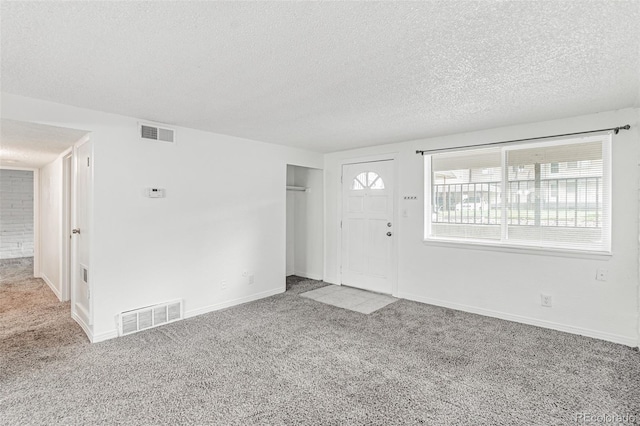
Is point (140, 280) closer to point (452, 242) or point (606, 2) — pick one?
point (452, 242)

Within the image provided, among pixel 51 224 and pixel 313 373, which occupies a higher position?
pixel 51 224

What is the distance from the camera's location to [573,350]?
9.66 feet

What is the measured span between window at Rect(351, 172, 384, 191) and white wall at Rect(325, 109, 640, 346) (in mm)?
336

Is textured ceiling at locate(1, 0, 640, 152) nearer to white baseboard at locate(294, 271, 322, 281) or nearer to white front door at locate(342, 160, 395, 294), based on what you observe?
white front door at locate(342, 160, 395, 294)

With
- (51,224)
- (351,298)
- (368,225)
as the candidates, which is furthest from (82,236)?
(368,225)

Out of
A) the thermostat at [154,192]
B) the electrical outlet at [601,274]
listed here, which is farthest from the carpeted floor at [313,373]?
the thermostat at [154,192]

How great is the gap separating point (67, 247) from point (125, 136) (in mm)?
2159

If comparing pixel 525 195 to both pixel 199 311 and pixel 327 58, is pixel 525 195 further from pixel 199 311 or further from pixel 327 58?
pixel 199 311

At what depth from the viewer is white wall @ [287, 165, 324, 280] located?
574 cm

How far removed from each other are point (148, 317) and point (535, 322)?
427cm

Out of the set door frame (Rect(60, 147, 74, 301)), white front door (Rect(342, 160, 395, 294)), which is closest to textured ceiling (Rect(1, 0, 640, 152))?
white front door (Rect(342, 160, 395, 294))

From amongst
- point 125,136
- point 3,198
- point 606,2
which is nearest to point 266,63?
point 606,2

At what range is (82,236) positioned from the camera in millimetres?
3482

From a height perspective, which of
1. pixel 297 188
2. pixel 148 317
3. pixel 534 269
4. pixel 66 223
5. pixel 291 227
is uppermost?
pixel 297 188
